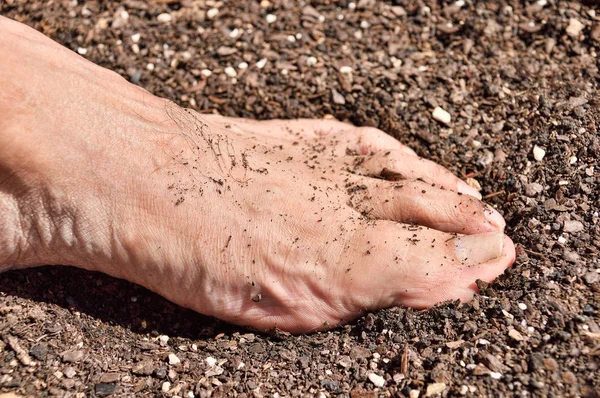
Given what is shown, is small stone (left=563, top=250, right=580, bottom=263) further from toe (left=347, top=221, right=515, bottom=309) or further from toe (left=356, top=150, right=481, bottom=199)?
toe (left=356, top=150, right=481, bottom=199)

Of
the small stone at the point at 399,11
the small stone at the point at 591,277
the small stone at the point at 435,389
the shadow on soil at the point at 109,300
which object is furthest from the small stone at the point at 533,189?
the shadow on soil at the point at 109,300

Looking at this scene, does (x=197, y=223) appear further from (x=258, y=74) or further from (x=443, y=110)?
(x=443, y=110)

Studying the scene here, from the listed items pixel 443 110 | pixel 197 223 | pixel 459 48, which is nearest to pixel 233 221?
pixel 197 223

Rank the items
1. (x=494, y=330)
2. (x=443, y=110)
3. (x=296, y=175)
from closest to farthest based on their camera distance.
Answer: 1. (x=494, y=330)
2. (x=296, y=175)
3. (x=443, y=110)

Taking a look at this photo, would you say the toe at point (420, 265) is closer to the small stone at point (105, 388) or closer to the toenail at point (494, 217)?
the toenail at point (494, 217)

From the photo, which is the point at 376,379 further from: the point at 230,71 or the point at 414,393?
the point at 230,71

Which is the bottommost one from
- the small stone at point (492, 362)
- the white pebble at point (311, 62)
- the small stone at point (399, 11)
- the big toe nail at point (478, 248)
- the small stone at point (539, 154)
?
the small stone at point (492, 362)
